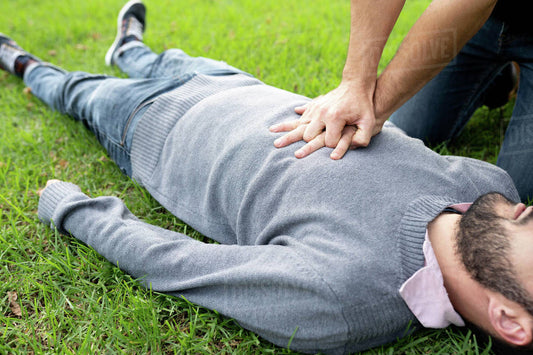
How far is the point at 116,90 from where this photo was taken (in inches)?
96.1

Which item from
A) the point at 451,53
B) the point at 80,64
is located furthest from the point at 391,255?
the point at 80,64

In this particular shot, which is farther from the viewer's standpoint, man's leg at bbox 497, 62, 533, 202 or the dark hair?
man's leg at bbox 497, 62, 533, 202

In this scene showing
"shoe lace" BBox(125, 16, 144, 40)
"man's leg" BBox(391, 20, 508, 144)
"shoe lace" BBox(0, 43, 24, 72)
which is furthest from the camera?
"shoe lace" BBox(125, 16, 144, 40)

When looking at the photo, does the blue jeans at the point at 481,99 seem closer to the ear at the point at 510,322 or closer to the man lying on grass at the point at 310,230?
the man lying on grass at the point at 310,230

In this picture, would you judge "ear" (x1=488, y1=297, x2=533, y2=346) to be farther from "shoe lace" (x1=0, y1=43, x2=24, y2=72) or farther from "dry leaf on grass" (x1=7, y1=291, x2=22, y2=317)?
"shoe lace" (x1=0, y1=43, x2=24, y2=72)

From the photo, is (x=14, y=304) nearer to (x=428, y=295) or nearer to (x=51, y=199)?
(x=51, y=199)

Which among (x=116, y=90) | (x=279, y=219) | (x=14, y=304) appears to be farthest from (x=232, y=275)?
(x=116, y=90)

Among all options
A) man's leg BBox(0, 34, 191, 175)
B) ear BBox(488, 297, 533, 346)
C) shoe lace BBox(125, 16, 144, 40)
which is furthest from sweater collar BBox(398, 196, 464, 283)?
shoe lace BBox(125, 16, 144, 40)

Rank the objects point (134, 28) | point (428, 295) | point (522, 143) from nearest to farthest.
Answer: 1. point (428, 295)
2. point (522, 143)
3. point (134, 28)

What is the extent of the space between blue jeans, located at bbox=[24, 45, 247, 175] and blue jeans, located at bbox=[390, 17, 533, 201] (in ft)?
4.12

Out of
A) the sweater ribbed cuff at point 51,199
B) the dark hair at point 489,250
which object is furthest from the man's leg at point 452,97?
the sweater ribbed cuff at point 51,199

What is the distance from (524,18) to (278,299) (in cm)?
199

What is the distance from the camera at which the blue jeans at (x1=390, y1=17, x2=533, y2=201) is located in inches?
88.9

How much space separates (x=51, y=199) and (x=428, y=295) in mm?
1765
